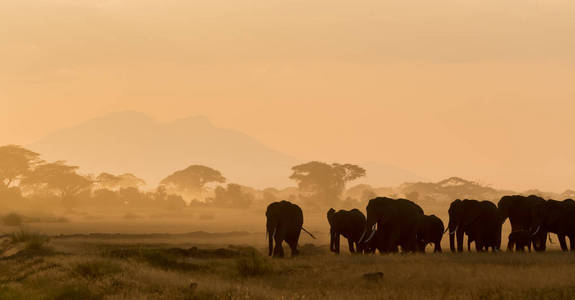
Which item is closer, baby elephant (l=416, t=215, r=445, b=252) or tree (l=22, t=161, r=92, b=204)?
baby elephant (l=416, t=215, r=445, b=252)

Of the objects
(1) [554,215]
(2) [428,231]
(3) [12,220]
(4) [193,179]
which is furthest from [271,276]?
(4) [193,179]

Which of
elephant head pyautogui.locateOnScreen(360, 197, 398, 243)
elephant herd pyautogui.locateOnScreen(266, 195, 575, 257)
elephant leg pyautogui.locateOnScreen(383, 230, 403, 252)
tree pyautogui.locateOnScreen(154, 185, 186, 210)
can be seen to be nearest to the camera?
elephant head pyautogui.locateOnScreen(360, 197, 398, 243)

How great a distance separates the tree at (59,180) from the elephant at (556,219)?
64.3 meters

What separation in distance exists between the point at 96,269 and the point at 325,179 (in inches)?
3205

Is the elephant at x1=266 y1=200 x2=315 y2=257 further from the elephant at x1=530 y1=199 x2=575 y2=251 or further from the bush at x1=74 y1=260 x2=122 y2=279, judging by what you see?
the elephant at x1=530 y1=199 x2=575 y2=251

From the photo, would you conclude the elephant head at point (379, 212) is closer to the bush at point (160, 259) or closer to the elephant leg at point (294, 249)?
the elephant leg at point (294, 249)

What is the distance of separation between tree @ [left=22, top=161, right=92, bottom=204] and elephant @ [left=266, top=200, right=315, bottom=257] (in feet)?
190

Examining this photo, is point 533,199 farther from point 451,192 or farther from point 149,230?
point 451,192

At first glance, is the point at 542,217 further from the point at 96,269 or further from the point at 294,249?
the point at 96,269

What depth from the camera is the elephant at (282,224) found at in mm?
30016

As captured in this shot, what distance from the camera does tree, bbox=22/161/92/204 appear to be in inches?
3278

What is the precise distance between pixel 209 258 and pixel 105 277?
828cm

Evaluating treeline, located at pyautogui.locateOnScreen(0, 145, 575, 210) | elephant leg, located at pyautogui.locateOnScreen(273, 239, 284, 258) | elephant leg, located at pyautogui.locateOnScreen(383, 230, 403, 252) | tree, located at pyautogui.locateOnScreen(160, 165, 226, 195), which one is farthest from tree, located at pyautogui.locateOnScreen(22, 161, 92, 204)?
elephant leg, located at pyautogui.locateOnScreen(383, 230, 403, 252)

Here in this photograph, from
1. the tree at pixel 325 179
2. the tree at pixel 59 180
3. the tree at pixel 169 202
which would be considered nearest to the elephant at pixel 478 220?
the tree at pixel 169 202
